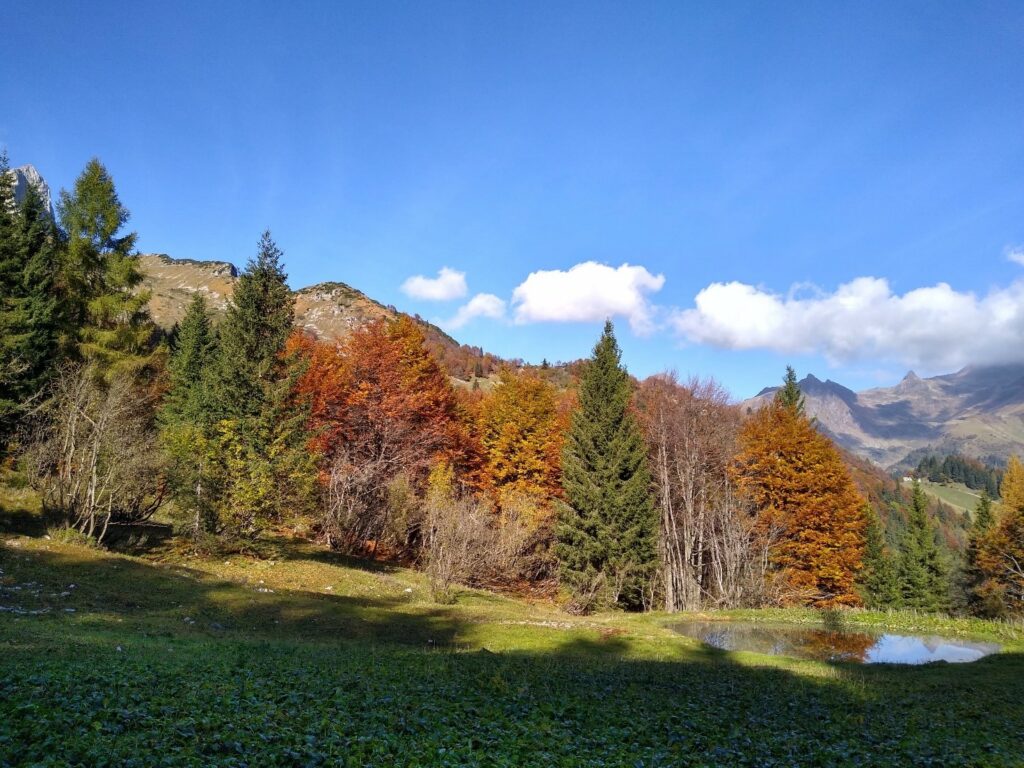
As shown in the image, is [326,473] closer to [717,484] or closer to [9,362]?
[9,362]

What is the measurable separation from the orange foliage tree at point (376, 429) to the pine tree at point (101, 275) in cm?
1181

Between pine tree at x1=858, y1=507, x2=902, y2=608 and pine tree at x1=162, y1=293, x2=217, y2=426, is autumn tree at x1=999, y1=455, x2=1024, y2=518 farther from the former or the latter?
pine tree at x1=162, y1=293, x2=217, y2=426

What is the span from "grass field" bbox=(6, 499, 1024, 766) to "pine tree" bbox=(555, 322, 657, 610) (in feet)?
43.8

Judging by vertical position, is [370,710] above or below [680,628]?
above

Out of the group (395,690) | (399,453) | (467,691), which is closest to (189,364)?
(399,453)

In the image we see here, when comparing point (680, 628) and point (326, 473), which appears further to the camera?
point (326, 473)

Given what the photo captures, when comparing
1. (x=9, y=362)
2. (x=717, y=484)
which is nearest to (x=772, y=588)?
(x=717, y=484)

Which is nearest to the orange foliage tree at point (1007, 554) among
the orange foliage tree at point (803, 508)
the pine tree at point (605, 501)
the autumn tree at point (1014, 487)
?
the autumn tree at point (1014, 487)

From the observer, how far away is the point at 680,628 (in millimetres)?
28969

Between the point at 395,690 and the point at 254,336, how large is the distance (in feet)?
87.5

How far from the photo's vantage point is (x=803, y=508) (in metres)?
45.0

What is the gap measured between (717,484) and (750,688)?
3406cm

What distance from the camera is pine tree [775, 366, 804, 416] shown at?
53500 millimetres

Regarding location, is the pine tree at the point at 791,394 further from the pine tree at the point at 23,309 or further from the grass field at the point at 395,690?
the pine tree at the point at 23,309
